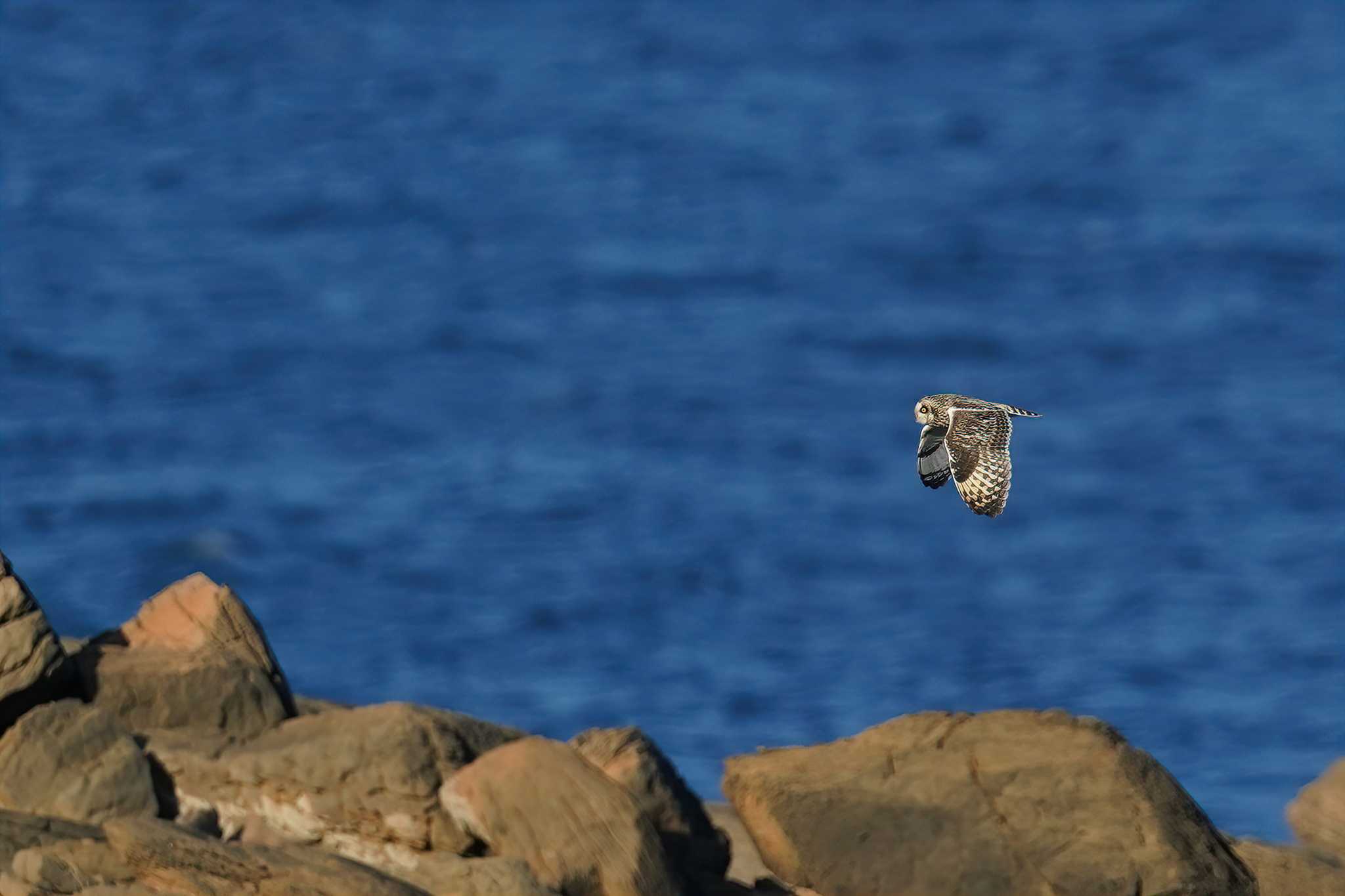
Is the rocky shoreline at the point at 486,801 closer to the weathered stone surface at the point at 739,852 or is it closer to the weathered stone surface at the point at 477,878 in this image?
the weathered stone surface at the point at 477,878

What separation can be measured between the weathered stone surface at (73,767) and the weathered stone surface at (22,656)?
0.26 metres

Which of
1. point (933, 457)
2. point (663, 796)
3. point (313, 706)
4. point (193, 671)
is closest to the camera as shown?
point (933, 457)

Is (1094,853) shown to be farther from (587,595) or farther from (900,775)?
(587,595)

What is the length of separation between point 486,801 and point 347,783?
3.36 feet

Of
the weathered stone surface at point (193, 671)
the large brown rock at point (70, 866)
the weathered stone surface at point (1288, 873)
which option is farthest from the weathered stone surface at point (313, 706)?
the weathered stone surface at point (1288, 873)

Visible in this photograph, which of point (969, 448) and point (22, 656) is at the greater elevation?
point (969, 448)

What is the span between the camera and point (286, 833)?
18.2 meters

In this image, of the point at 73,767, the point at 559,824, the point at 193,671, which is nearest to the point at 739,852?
the point at 559,824

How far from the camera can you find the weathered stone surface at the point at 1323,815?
74.8ft

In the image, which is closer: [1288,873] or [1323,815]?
[1288,873]

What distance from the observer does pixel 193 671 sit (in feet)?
63.3

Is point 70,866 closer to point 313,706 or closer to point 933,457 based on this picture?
point 313,706

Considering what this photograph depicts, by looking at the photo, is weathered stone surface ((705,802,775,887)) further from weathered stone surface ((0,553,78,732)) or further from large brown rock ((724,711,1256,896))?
weathered stone surface ((0,553,78,732))

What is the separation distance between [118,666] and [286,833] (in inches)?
84.8
